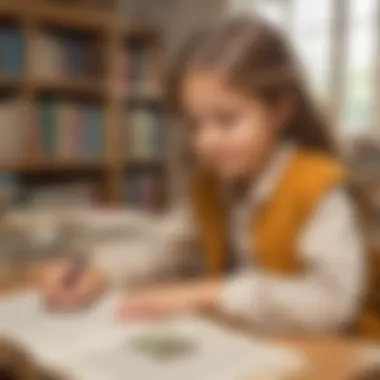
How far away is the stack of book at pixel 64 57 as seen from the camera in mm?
636

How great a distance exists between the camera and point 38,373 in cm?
50

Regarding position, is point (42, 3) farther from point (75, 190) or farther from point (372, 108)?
point (372, 108)

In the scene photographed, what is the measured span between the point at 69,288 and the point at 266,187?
0.20 meters

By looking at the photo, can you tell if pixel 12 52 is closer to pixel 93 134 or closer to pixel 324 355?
pixel 93 134

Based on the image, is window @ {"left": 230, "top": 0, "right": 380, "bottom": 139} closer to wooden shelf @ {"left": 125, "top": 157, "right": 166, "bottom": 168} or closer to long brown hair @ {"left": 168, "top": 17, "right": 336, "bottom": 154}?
long brown hair @ {"left": 168, "top": 17, "right": 336, "bottom": 154}

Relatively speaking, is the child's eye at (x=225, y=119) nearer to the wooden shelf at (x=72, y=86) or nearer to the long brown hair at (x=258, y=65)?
the long brown hair at (x=258, y=65)

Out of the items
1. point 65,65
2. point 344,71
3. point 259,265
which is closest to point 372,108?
point 344,71

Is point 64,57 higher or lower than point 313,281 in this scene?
higher

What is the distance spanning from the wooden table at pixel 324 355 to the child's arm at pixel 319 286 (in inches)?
1.1

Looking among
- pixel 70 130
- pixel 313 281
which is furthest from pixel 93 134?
pixel 313 281

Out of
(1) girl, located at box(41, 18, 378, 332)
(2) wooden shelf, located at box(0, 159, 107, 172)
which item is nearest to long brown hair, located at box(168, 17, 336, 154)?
(1) girl, located at box(41, 18, 378, 332)

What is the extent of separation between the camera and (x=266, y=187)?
602mm

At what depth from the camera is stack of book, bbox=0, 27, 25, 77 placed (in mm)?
619

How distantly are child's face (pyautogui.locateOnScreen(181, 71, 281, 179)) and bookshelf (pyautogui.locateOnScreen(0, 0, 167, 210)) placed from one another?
0.08 meters
